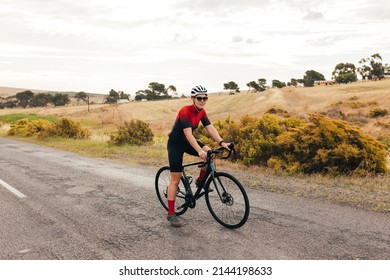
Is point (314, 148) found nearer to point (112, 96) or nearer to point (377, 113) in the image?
point (377, 113)

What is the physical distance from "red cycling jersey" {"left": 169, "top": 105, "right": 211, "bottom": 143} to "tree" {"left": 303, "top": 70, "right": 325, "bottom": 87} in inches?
5252

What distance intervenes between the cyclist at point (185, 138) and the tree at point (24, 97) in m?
132

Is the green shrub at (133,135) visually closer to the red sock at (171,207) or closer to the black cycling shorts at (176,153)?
the red sock at (171,207)

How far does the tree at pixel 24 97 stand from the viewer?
4825 inches

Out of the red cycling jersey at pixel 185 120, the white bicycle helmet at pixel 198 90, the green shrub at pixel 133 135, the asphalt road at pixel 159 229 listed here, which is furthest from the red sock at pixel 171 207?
the green shrub at pixel 133 135

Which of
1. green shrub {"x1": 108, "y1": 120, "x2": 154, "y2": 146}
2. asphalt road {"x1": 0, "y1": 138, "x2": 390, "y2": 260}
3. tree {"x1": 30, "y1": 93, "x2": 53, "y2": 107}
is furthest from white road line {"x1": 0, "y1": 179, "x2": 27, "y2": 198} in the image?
tree {"x1": 30, "y1": 93, "x2": 53, "y2": 107}

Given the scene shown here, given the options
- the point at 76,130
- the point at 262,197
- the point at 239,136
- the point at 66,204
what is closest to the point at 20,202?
the point at 66,204

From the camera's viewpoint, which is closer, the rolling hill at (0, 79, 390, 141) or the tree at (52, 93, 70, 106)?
the rolling hill at (0, 79, 390, 141)

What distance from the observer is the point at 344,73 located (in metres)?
117

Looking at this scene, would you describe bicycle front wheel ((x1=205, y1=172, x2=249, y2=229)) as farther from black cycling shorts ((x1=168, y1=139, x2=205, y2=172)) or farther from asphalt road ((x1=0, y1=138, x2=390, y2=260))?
black cycling shorts ((x1=168, y1=139, x2=205, y2=172))

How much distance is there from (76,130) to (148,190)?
17918 millimetres

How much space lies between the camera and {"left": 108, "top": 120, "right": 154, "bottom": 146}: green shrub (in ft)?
63.8

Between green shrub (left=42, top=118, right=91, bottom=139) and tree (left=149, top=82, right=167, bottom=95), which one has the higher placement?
tree (left=149, top=82, right=167, bottom=95)

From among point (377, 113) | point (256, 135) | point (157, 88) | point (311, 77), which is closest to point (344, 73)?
point (311, 77)
